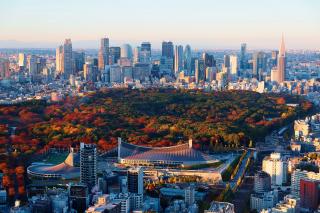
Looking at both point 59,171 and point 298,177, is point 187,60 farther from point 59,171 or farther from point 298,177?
point 298,177

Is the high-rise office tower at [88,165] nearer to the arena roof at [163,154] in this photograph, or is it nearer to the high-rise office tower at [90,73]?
the arena roof at [163,154]

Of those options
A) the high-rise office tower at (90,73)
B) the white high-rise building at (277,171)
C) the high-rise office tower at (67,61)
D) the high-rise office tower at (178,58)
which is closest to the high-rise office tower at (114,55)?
the high-rise office tower at (67,61)

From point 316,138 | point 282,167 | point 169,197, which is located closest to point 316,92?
point 316,138

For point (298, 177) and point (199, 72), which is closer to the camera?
point (298, 177)

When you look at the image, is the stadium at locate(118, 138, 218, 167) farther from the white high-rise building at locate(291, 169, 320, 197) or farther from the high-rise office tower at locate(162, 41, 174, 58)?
the high-rise office tower at locate(162, 41, 174, 58)

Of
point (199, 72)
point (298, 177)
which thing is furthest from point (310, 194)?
point (199, 72)

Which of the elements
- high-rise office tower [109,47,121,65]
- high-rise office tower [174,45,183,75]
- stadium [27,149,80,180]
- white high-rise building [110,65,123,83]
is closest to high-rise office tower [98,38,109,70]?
high-rise office tower [109,47,121,65]
